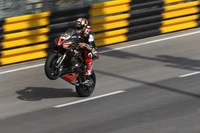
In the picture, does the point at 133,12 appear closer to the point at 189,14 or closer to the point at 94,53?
the point at 189,14

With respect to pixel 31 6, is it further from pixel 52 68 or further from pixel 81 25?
pixel 52 68

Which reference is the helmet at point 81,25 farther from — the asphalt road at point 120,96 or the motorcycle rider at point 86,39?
the asphalt road at point 120,96

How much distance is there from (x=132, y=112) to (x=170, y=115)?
2.24 feet

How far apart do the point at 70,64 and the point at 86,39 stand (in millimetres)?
551

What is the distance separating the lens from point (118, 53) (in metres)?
14.7

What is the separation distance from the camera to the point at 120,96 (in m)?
11.2

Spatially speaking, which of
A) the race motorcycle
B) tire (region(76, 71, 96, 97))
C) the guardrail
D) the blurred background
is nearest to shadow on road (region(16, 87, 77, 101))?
tire (region(76, 71, 96, 97))

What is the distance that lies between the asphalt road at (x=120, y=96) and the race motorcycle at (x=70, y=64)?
27 cm

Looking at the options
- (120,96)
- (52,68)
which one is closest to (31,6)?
(52,68)

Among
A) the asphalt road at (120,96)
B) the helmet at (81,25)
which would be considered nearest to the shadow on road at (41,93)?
the asphalt road at (120,96)

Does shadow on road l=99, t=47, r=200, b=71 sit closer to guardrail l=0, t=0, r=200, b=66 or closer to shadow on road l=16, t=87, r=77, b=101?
guardrail l=0, t=0, r=200, b=66

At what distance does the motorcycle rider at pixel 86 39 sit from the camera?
1100 centimetres

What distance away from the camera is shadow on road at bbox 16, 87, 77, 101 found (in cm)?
1137

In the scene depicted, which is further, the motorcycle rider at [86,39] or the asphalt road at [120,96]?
the motorcycle rider at [86,39]
